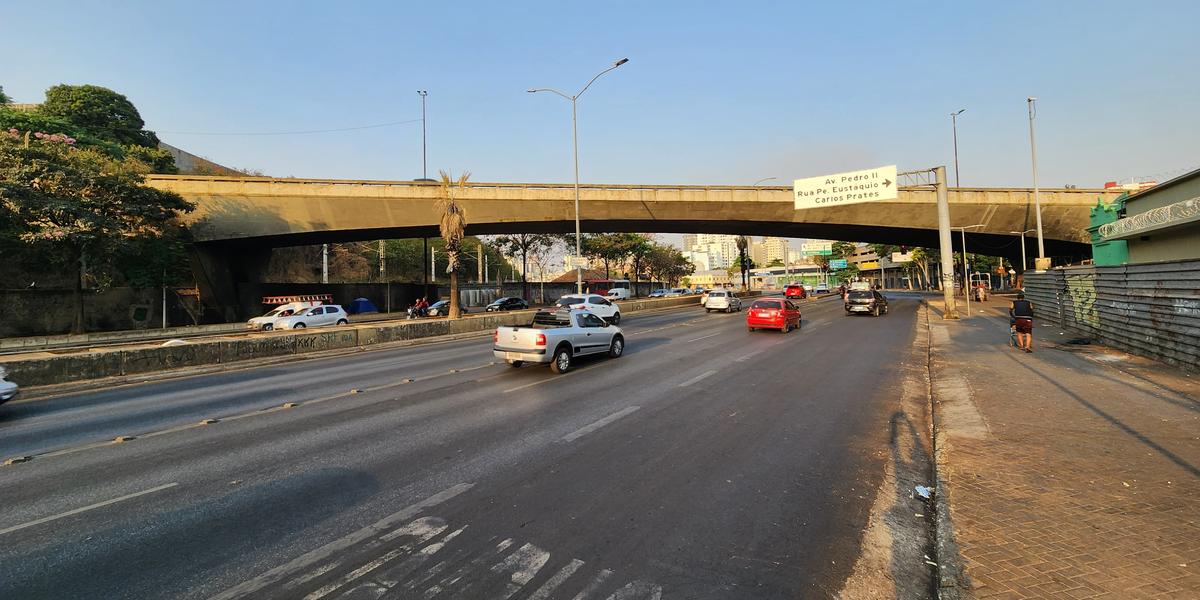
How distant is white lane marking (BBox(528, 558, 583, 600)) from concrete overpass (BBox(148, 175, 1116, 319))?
34.1 meters

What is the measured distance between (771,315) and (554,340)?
12704 mm

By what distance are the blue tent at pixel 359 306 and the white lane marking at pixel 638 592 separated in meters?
45.2

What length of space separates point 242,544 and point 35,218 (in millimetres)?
33169

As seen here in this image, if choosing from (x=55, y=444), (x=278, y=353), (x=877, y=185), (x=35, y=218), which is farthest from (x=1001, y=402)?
(x=35, y=218)

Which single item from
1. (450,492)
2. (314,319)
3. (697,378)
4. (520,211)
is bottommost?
(450,492)

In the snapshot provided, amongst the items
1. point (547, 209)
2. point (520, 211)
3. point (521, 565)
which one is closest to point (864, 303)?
point (547, 209)

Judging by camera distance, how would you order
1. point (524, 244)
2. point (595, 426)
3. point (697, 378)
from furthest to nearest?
point (524, 244) → point (697, 378) → point (595, 426)

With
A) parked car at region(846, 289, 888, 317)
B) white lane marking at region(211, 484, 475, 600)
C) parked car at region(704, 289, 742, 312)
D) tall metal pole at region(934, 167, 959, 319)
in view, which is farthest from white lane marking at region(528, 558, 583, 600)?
parked car at region(704, 289, 742, 312)

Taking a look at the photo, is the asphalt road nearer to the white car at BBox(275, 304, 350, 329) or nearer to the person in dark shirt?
the person in dark shirt

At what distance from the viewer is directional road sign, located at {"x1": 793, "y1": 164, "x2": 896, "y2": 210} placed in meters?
28.8

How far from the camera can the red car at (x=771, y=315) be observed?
21.9m

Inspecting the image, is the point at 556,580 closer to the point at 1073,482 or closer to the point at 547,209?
the point at 1073,482

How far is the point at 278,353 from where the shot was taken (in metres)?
17.9

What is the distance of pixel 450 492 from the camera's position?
519 cm
